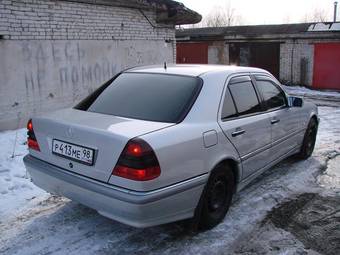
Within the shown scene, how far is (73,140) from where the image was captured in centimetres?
333

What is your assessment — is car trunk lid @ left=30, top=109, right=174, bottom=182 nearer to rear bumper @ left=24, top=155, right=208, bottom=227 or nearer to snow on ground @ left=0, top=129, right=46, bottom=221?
rear bumper @ left=24, top=155, right=208, bottom=227

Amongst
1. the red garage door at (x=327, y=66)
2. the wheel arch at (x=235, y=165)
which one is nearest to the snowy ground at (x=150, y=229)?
the wheel arch at (x=235, y=165)

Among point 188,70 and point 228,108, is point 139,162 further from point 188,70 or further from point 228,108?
point 188,70

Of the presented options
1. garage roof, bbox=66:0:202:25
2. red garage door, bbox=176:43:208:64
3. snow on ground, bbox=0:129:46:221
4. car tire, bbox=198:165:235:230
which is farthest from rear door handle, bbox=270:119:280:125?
red garage door, bbox=176:43:208:64

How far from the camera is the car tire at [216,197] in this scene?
3.60m

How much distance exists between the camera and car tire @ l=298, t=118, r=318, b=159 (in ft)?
19.6

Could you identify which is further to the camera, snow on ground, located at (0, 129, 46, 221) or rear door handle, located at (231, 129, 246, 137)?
snow on ground, located at (0, 129, 46, 221)

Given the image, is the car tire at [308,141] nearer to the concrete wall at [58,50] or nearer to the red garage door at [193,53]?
the concrete wall at [58,50]

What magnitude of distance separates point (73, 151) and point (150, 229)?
1.10m

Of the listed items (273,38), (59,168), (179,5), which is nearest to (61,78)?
(179,5)

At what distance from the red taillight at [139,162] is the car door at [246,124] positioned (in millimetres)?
971

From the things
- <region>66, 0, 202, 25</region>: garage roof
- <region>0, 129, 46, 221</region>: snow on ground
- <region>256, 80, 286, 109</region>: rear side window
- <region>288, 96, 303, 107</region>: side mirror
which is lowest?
<region>0, 129, 46, 221</region>: snow on ground

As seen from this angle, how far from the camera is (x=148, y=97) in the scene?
3.73 m

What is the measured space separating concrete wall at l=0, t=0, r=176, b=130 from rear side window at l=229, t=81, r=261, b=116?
4.98m
